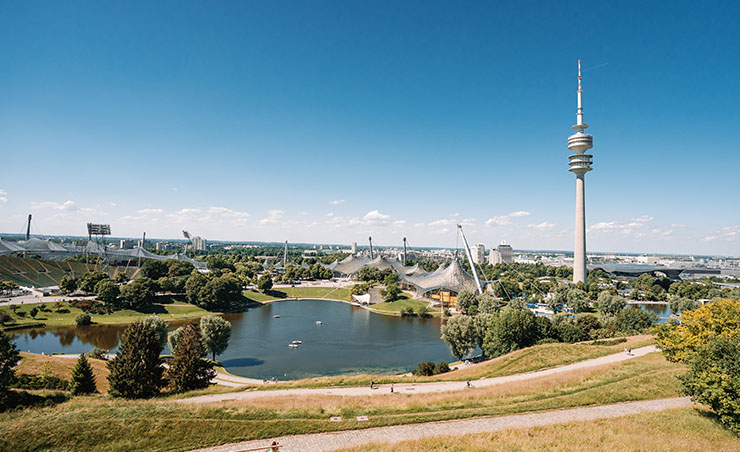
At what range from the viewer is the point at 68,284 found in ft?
210

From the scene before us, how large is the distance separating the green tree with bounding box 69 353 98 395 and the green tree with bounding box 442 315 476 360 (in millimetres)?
27937

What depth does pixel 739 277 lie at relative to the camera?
432 feet

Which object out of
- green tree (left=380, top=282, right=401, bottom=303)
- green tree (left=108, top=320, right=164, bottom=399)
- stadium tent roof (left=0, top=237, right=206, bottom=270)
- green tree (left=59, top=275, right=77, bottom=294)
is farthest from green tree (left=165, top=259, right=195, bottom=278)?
green tree (left=108, top=320, right=164, bottom=399)

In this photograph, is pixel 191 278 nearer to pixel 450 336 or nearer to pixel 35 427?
pixel 450 336

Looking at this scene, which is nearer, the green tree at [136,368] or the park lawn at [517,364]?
the green tree at [136,368]

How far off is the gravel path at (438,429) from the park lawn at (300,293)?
6253 cm

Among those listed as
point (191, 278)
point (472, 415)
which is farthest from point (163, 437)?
point (191, 278)

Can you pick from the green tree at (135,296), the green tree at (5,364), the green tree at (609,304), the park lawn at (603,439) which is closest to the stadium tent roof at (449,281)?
the green tree at (609,304)

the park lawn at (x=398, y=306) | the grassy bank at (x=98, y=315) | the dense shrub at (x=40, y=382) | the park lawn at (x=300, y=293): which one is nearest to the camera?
the dense shrub at (x=40, y=382)

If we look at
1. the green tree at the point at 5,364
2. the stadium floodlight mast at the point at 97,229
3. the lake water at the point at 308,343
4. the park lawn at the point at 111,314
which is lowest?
the lake water at the point at 308,343

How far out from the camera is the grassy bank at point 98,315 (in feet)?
162

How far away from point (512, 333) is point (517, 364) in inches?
253

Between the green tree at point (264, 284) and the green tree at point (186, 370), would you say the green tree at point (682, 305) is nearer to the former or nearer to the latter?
the green tree at point (186, 370)

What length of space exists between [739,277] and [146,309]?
189377mm
